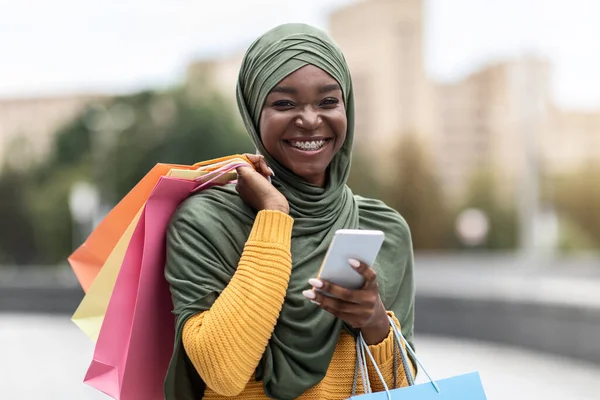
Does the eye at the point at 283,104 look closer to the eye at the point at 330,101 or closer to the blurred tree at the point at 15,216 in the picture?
the eye at the point at 330,101

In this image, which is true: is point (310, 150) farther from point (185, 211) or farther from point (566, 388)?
point (566, 388)

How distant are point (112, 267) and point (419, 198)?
137 ft

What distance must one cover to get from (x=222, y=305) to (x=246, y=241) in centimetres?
19

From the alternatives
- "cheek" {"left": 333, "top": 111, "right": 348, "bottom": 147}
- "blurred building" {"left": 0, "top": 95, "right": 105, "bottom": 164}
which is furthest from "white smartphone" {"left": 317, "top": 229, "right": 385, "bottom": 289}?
"blurred building" {"left": 0, "top": 95, "right": 105, "bottom": 164}

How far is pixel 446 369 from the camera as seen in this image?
8727 millimetres

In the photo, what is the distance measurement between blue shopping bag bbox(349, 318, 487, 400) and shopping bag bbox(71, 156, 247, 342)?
1.67 feet

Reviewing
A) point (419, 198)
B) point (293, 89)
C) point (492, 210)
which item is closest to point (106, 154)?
point (419, 198)

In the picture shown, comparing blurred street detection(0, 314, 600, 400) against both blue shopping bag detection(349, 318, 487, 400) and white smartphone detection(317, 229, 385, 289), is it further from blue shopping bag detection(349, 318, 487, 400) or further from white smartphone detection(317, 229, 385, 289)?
white smartphone detection(317, 229, 385, 289)

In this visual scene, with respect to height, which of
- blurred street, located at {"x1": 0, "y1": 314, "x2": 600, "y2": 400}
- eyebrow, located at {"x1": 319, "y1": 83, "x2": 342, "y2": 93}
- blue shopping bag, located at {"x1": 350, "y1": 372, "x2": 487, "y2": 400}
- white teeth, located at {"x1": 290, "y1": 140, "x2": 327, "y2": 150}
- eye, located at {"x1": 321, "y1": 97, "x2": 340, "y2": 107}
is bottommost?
blurred street, located at {"x1": 0, "y1": 314, "x2": 600, "y2": 400}

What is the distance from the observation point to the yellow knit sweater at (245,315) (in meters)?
1.84

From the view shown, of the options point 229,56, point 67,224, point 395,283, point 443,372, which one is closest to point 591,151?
point 229,56

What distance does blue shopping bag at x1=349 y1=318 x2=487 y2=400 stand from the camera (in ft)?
6.26

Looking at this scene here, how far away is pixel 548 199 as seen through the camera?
150ft

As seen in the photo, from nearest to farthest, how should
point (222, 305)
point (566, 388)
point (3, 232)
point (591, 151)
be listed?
point (222, 305) → point (566, 388) → point (3, 232) → point (591, 151)
